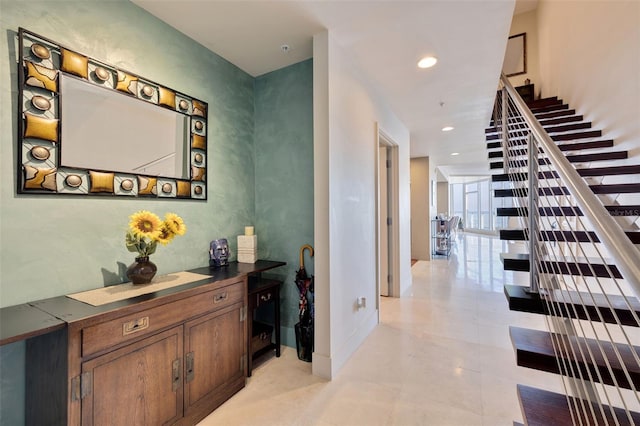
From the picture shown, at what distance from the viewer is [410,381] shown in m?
2.05

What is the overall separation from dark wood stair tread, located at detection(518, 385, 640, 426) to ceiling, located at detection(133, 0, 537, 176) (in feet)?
7.77

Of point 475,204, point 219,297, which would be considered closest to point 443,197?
point 475,204

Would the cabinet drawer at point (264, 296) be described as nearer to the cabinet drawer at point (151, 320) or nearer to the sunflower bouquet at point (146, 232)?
the cabinet drawer at point (151, 320)

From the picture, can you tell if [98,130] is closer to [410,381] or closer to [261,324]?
[261,324]

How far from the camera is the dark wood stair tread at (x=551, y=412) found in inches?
47.6

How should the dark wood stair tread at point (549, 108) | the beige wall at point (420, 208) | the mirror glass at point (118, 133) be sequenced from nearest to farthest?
1. the mirror glass at point (118, 133)
2. the dark wood stair tread at point (549, 108)
3. the beige wall at point (420, 208)

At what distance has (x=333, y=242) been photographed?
2.15 metres

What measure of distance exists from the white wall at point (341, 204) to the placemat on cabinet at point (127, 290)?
92cm

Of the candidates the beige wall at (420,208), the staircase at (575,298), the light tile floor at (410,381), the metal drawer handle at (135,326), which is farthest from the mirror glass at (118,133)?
the beige wall at (420,208)

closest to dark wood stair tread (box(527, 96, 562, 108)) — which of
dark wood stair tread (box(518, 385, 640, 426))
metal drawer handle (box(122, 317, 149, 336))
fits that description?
dark wood stair tread (box(518, 385, 640, 426))

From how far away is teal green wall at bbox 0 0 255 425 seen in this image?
51.5 inches

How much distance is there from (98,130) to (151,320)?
3.82 ft

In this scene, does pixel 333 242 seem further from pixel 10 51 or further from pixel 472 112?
pixel 472 112

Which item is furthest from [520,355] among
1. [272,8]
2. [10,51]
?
[10,51]
